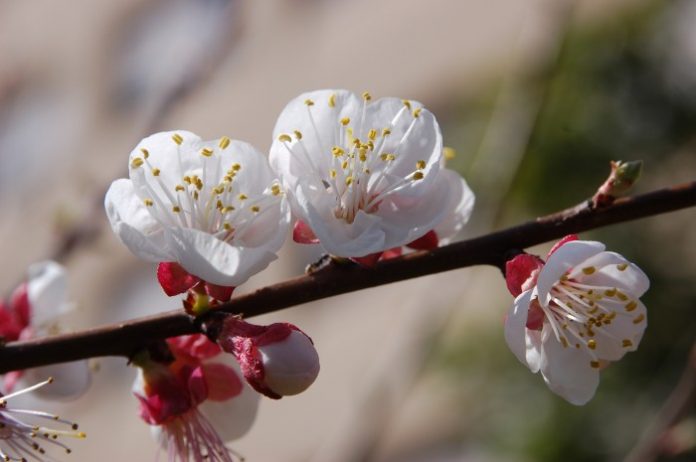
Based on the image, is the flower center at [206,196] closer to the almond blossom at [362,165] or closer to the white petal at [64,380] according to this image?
the almond blossom at [362,165]

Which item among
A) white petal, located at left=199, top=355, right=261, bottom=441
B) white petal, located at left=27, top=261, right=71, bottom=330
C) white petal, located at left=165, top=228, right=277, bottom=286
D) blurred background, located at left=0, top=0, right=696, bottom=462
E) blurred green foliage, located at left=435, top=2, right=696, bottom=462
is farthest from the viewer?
blurred green foliage, located at left=435, top=2, right=696, bottom=462

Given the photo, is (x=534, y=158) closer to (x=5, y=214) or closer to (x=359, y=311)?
(x=359, y=311)

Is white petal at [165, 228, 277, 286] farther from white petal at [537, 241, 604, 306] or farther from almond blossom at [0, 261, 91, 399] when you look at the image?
almond blossom at [0, 261, 91, 399]

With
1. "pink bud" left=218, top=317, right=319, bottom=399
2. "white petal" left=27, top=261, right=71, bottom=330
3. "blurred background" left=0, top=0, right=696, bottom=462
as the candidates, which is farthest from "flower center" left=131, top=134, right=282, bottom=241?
"blurred background" left=0, top=0, right=696, bottom=462

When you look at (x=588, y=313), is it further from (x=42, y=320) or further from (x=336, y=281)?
(x=42, y=320)

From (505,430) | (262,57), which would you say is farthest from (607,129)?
(262,57)

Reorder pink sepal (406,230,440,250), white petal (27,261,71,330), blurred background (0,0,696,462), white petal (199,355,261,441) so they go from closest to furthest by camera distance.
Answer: pink sepal (406,230,440,250), white petal (199,355,261,441), white petal (27,261,71,330), blurred background (0,0,696,462)
